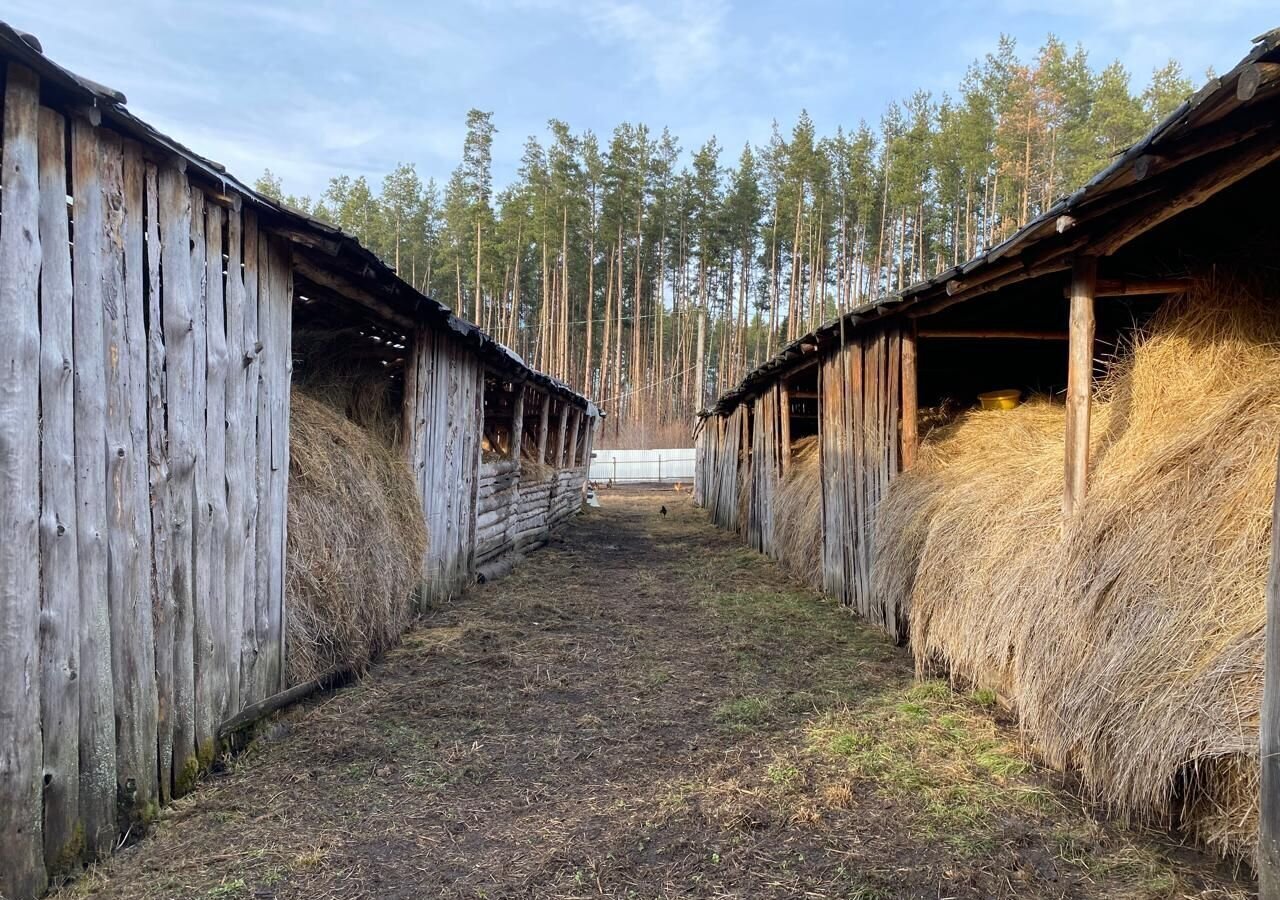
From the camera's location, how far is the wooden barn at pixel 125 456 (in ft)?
7.65

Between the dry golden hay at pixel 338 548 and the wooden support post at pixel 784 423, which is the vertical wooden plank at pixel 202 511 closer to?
the dry golden hay at pixel 338 548

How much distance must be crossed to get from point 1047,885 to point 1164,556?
146 cm

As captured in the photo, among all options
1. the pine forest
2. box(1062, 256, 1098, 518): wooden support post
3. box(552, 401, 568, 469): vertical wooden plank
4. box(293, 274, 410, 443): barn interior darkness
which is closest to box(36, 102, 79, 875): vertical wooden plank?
box(293, 274, 410, 443): barn interior darkness

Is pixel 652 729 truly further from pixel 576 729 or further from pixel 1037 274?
pixel 1037 274

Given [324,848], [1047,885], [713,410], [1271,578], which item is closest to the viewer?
[1271,578]

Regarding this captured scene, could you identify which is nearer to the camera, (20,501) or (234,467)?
(20,501)

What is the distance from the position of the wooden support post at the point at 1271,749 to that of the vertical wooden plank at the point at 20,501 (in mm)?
4045

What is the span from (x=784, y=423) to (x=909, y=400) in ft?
13.3

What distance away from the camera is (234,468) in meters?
3.57

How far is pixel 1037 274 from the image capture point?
409cm

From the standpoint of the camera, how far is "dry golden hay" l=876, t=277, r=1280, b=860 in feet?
8.26

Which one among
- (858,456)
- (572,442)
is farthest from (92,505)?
(572,442)

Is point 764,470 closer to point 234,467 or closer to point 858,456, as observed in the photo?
point 858,456

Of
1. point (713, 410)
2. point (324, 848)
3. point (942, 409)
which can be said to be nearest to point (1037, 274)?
point (942, 409)
